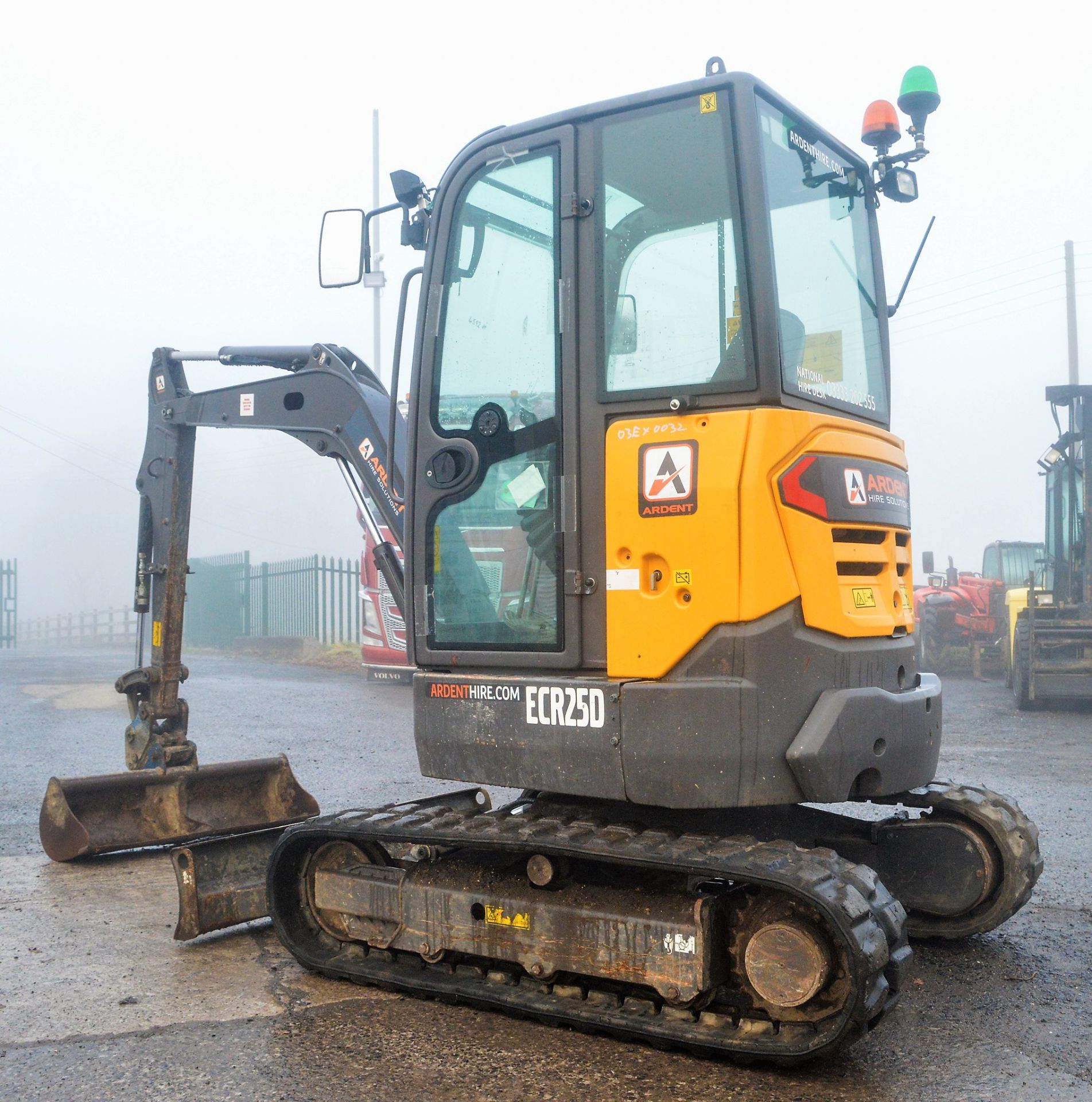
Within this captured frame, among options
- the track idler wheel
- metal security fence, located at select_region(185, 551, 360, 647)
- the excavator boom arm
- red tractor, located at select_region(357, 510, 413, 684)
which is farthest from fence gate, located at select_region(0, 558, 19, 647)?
the track idler wheel

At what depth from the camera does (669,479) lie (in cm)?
389

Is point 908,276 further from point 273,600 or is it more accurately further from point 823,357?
point 273,600

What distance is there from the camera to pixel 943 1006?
13.6ft

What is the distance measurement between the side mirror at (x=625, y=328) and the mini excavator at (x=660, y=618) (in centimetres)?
2

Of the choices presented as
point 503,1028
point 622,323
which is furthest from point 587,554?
point 503,1028

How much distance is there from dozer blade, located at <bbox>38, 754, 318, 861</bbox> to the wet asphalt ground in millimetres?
153

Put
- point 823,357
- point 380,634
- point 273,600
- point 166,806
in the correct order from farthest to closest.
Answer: point 273,600, point 380,634, point 166,806, point 823,357

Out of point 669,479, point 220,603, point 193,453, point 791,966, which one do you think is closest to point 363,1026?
point 791,966

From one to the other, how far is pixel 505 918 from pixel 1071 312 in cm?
3039

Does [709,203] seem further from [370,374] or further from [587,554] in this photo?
[370,374]

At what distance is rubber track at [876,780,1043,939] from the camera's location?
15.2 ft

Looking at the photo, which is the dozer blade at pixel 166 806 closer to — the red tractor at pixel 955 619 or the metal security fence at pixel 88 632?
the red tractor at pixel 955 619

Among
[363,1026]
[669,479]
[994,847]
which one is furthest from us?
[994,847]

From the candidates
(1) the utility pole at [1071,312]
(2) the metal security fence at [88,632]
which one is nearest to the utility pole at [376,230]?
(1) the utility pole at [1071,312]
